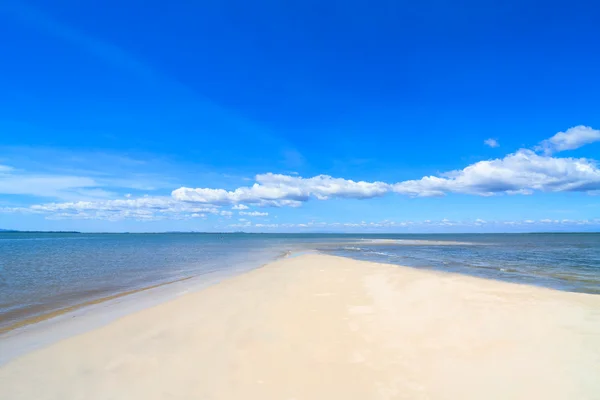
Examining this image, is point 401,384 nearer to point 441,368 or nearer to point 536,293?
point 441,368

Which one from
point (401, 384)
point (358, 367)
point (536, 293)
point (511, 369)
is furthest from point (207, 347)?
point (536, 293)

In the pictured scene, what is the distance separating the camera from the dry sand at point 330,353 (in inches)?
208

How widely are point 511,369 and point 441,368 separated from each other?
1267mm

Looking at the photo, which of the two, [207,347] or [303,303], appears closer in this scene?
[207,347]

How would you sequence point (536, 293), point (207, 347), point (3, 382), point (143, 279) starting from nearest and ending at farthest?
point (3, 382), point (207, 347), point (536, 293), point (143, 279)

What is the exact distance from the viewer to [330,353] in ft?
22.1

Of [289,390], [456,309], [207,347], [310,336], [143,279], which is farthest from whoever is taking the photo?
[143,279]

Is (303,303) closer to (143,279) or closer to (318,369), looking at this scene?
(318,369)

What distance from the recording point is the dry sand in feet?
17.3

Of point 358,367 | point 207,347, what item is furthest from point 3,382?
point 358,367

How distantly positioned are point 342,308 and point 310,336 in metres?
2.97

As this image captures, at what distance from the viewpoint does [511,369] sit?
598 centimetres

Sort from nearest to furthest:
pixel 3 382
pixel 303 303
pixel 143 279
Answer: pixel 3 382 < pixel 303 303 < pixel 143 279

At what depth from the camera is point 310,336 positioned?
7.86 metres
